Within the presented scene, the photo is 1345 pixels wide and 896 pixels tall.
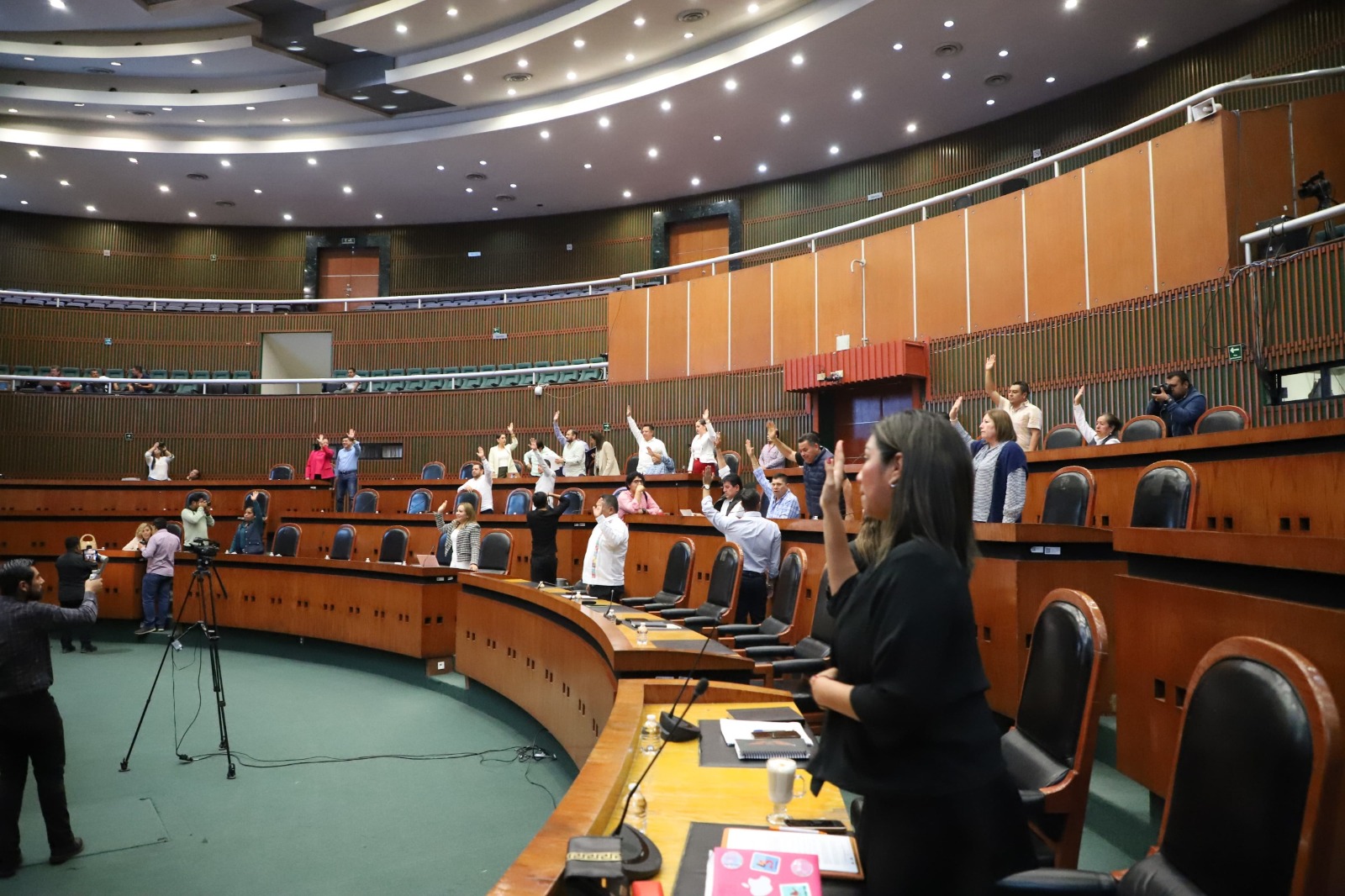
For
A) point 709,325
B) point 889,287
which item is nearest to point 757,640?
point 889,287

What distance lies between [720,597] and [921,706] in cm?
365

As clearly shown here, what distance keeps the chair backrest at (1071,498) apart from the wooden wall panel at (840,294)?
7.17 meters

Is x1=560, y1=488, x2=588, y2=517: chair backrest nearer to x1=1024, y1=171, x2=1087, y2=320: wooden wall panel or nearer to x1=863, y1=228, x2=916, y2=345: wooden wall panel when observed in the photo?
x1=863, y1=228, x2=916, y2=345: wooden wall panel

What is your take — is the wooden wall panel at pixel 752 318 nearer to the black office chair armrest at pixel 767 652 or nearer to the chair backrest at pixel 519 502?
the chair backrest at pixel 519 502

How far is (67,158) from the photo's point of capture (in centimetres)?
1570

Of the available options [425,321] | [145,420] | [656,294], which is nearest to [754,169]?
[656,294]

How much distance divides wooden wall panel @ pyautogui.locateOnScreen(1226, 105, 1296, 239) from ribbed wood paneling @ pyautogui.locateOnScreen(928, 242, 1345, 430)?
0.80m

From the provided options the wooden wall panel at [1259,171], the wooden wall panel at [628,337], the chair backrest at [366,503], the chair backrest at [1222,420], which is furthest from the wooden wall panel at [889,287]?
the chair backrest at [366,503]

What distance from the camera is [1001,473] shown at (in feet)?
15.2

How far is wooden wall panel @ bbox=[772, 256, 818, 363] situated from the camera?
1246 cm

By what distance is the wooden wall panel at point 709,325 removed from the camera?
1359 centimetres

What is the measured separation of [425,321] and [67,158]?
7.05m

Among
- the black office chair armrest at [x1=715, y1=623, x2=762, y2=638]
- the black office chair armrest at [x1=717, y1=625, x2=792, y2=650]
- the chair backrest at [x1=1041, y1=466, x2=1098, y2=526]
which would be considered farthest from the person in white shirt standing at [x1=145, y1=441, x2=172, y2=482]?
the chair backrest at [x1=1041, y1=466, x2=1098, y2=526]

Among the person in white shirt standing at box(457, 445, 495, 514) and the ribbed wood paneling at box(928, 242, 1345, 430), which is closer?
the ribbed wood paneling at box(928, 242, 1345, 430)
